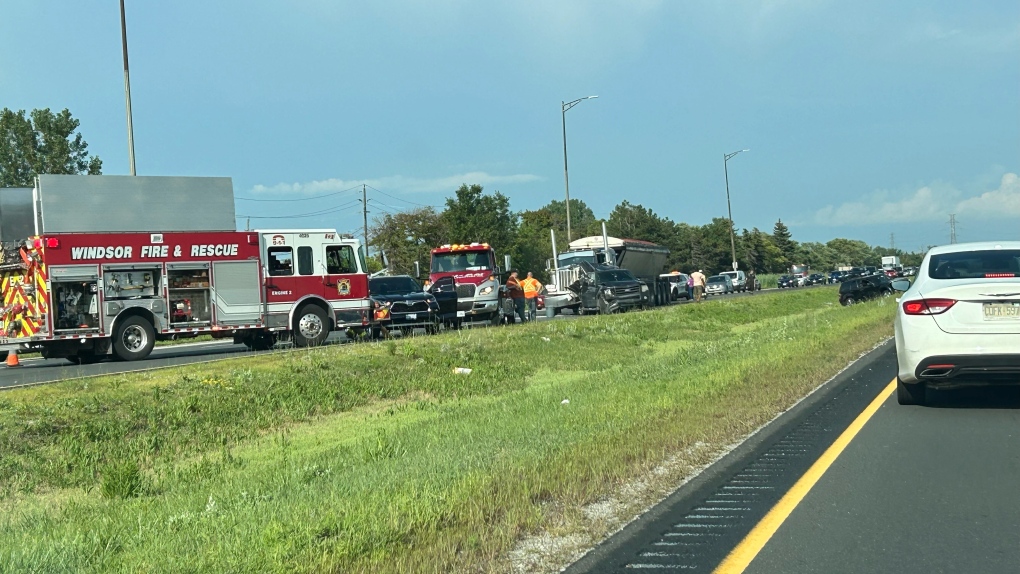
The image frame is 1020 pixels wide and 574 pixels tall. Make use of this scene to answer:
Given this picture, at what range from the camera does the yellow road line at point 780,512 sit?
5.81 meters

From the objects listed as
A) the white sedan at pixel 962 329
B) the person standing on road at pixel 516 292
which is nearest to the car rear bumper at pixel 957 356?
the white sedan at pixel 962 329

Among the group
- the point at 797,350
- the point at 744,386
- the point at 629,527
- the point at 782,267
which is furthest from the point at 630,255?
the point at 782,267

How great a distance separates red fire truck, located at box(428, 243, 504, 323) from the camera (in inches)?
1270

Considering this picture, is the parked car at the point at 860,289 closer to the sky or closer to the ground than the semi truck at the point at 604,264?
closer to the ground

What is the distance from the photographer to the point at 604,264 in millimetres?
45438

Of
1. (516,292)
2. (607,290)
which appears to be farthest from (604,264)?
(516,292)

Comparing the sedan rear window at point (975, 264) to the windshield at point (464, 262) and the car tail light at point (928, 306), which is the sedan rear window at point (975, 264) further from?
the windshield at point (464, 262)

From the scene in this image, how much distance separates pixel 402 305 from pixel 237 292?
5.01 metres

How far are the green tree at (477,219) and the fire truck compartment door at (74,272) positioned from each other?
50991mm

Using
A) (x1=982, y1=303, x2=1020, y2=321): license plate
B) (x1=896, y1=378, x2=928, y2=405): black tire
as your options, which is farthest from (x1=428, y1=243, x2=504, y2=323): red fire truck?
(x1=982, y1=303, x2=1020, y2=321): license plate

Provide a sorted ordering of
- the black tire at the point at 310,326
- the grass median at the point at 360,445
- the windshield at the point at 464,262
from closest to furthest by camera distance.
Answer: the grass median at the point at 360,445
the black tire at the point at 310,326
the windshield at the point at 464,262

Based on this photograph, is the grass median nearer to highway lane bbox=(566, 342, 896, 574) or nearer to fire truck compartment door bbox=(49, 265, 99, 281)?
highway lane bbox=(566, 342, 896, 574)

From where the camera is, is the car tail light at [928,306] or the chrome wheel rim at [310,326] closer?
the car tail light at [928,306]

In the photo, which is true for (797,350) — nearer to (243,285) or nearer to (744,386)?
(744,386)
